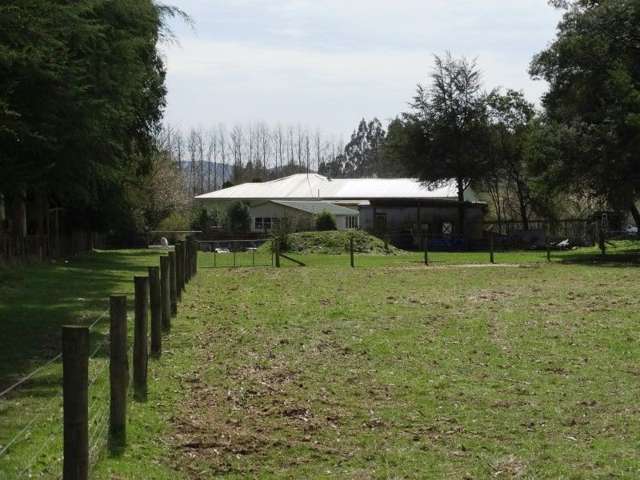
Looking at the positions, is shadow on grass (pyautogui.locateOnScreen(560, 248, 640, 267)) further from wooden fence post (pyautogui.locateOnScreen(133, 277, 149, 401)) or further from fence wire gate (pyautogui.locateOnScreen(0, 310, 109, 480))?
wooden fence post (pyautogui.locateOnScreen(133, 277, 149, 401))

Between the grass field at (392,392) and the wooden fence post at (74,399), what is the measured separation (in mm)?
1340

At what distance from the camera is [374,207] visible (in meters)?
70.6

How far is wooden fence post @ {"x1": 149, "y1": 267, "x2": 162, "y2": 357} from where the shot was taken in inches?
445

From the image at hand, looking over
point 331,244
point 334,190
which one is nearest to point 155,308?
point 331,244

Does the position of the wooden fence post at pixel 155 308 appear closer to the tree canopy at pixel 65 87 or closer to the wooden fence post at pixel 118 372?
the wooden fence post at pixel 118 372

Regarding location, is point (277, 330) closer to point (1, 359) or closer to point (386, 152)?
point (1, 359)

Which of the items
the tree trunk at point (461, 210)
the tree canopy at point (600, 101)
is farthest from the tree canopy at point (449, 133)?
the tree canopy at point (600, 101)

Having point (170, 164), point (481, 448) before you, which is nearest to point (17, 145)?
point (481, 448)

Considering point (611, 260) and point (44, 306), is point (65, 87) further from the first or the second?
point (611, 260)

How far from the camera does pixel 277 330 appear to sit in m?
15.6

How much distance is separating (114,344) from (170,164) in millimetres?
81110

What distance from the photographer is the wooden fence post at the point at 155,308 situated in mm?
11297

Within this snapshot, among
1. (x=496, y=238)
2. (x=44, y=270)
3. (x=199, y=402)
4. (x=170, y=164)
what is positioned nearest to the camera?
(x=199, y=402)

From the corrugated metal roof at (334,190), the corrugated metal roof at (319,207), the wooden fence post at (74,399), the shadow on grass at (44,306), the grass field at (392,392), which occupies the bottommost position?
the grass field at (392,392)
